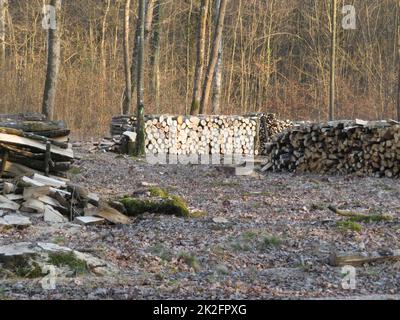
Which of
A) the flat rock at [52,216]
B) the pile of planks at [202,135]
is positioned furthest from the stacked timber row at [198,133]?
the flat rock at [52,216]

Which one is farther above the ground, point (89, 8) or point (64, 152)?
point (89, 8)

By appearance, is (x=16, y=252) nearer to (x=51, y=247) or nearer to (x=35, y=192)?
(x=51, y=247)

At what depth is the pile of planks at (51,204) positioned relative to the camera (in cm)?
914

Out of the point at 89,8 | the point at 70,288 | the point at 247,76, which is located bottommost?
the point at 70,288

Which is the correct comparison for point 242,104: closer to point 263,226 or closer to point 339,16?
point 339,16

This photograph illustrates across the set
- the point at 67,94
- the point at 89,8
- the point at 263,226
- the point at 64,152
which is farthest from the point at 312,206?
the point at 89,8

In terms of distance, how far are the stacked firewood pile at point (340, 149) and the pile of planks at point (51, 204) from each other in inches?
311

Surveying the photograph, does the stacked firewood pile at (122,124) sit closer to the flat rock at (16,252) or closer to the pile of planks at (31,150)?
the pile of planks at (31,150)

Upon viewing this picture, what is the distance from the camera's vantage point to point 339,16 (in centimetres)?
3700

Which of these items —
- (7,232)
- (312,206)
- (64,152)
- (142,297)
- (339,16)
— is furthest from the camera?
(339,16)

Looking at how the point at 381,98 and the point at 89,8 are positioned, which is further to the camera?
the point at 381,98

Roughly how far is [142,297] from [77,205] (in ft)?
13.5

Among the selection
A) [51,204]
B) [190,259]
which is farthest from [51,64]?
[190,259]

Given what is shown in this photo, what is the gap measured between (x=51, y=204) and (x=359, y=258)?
164 inches
